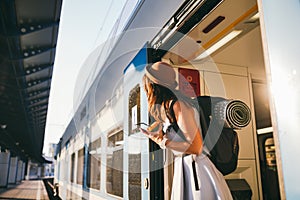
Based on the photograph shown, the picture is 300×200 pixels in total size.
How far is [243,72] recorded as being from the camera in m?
2.55

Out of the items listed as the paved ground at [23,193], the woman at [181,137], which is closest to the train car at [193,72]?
the woman at [181,137]

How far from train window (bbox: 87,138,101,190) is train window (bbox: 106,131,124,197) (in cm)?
58

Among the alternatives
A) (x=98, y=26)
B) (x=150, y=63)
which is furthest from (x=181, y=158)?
(x=98, y=26)

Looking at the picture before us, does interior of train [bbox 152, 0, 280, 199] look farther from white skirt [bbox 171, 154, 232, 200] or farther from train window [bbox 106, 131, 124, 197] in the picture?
train window [bbox 106, 131, 124, 197]

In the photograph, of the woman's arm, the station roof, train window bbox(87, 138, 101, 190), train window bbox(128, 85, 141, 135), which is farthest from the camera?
train window bbox(87, 138, 101, 190)

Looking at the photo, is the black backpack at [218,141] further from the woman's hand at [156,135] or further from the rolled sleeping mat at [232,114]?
the woman's hand at [156,135]

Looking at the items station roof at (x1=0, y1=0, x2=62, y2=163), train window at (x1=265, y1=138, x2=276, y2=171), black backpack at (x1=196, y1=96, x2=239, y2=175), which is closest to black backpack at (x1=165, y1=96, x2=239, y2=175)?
black backpack at (x1=196, y1=96, x2=239, y2=175)

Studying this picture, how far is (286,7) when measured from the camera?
784mm

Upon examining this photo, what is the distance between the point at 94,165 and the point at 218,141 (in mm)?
3363

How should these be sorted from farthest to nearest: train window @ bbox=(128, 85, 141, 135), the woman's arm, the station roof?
the station roof → train window @ bbox=(128, 85, 141, 135) → the woman's arm

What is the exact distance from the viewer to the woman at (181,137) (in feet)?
4.75

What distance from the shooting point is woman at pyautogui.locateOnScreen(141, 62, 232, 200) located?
1449 mm

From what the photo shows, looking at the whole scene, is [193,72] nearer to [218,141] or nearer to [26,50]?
[218,141]

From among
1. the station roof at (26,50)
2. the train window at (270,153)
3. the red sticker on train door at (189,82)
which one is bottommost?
the train window at (270,153)
